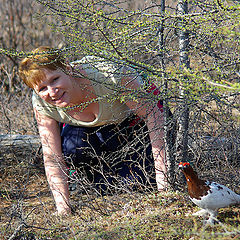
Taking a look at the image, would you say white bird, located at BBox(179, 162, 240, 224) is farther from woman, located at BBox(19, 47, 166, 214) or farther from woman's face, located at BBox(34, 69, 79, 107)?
woman's face, located at BBox(34, 69, 79, 107)

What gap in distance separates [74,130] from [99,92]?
35.0 inches

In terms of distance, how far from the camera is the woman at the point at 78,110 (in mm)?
2658

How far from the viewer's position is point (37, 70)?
2.81 metres

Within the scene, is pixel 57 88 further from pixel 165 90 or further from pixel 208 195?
pixel 208 195

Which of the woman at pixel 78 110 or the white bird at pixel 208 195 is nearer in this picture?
the white bird at pixel 208 195

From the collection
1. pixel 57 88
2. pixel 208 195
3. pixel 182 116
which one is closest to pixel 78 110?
pixel 57 88

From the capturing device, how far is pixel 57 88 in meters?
2.83

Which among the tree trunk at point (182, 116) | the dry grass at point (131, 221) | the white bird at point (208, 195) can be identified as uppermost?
the tree trunk at point (182, 116)

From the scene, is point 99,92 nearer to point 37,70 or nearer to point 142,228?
point 37,70

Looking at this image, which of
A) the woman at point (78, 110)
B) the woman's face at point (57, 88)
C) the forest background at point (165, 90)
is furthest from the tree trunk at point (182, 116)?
the woman's face at point (57, 88)

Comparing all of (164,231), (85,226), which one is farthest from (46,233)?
(164,231)

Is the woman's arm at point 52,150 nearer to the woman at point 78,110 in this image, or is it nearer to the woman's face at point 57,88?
the woman at point 78,110

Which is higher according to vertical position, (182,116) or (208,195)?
(182,116)

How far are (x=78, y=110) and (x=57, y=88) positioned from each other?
43 centimetres
